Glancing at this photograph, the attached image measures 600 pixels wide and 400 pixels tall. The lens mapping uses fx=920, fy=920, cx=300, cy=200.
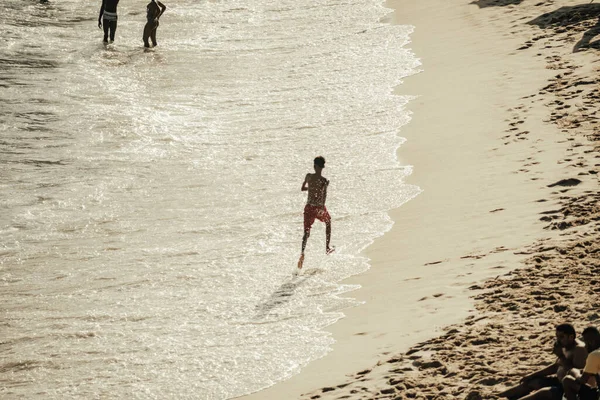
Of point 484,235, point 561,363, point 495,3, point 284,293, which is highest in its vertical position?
point 495,3

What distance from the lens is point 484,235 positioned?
1118cm

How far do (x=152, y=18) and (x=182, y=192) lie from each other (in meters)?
10.7

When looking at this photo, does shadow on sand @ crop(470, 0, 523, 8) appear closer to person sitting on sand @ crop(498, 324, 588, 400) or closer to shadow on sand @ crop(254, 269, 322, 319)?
shadow on sand @ crop(254, 269, 322, 319)

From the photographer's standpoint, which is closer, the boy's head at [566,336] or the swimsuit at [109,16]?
the boy's head at [566,336]

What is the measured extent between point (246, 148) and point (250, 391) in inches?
331

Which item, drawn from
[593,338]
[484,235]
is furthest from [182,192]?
[593,338]

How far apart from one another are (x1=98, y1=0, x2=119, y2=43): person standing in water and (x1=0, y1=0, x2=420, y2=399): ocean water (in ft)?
1.59

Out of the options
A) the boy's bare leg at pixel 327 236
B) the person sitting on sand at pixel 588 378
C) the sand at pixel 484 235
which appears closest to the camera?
the person sitting on sand at pixel 588 378

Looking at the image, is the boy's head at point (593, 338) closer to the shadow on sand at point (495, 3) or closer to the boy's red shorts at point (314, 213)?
the boy's red shorts at point (314, 213)

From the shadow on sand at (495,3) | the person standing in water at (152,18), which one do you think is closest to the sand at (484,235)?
the shadow on sand at (495,3)

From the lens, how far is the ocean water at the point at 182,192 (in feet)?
31.9

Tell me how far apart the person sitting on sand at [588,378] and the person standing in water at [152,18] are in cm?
1907

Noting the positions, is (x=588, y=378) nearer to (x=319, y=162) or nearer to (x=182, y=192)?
(x=319, y=162)

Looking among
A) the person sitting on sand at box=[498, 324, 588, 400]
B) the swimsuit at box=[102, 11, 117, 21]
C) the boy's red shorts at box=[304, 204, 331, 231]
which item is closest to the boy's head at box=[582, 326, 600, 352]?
the person sitting on sand at box=[498, 324, 588, 400]
